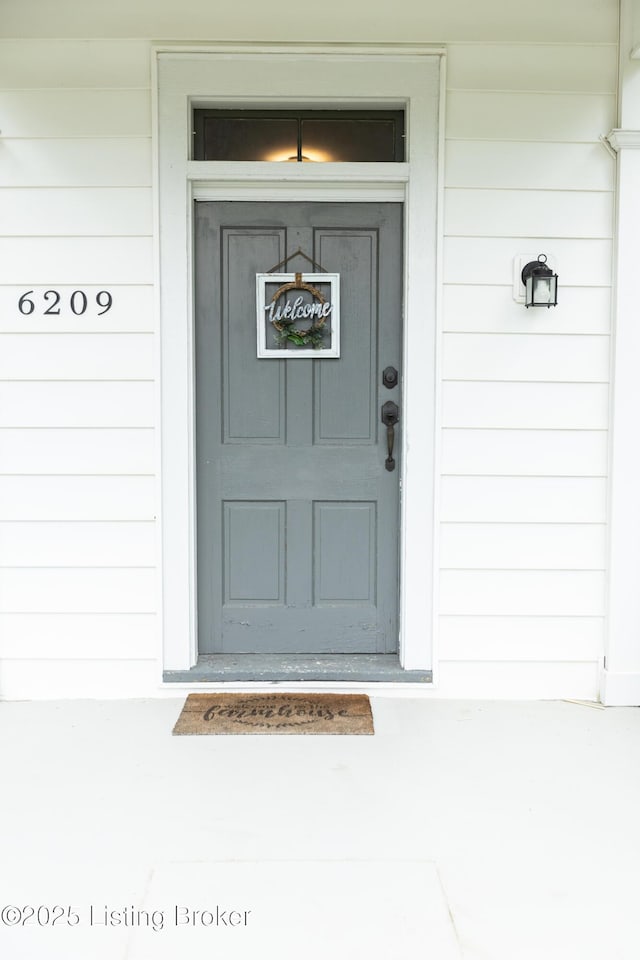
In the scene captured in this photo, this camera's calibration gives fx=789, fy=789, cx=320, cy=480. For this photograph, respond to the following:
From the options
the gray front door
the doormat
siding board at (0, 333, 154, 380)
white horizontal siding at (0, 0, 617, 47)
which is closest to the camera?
the doormat

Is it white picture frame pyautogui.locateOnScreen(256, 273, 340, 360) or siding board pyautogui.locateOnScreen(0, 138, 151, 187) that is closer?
siding board pyautogui.locateOnScreen(0, 138, 151, 187)

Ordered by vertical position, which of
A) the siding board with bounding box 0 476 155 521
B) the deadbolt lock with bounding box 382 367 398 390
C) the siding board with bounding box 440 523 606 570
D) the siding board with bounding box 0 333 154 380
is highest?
the siding board with bounding box 0 333 154 380

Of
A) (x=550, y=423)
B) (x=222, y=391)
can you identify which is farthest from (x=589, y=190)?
(x=222, y=391)

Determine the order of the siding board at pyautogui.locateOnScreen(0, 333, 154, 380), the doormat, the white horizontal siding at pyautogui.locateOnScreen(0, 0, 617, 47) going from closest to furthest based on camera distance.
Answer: the doormat, the white horizontal siding at pyautogui.locateOnScreen(0, 0, 617, 47), the siding board at pyautogui.locateOnScreen(0, 333, 154, 380)

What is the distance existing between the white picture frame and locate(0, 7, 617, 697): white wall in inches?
17.8

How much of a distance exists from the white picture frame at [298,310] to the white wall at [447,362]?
1.48 ft

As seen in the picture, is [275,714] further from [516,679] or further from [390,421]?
[390,421]

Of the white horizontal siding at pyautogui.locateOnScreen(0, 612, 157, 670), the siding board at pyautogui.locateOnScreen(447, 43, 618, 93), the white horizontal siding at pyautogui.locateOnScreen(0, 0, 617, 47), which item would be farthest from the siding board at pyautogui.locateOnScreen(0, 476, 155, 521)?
the siding board at pyautogui.locateOnScreen(447, 43, 618, 93)

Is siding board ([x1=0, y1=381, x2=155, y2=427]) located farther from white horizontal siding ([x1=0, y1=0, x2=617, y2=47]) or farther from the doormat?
white horizontal siding ([x1=0, y1=0, x2=617, y2=47])

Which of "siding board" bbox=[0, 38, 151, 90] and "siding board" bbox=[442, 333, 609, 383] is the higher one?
"siding board" bbox=[0, 38, 151, 90]

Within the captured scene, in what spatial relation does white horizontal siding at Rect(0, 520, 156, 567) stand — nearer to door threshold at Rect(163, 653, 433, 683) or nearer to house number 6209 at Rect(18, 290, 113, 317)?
door threshold at Rect(163, 653, 433, 683)

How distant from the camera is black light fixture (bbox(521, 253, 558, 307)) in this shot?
298 centimetres

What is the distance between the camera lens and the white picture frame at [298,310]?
3176mm

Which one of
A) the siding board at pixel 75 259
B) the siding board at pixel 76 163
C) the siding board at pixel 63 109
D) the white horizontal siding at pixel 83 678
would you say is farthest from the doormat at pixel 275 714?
the siding board at pixel 63 109
